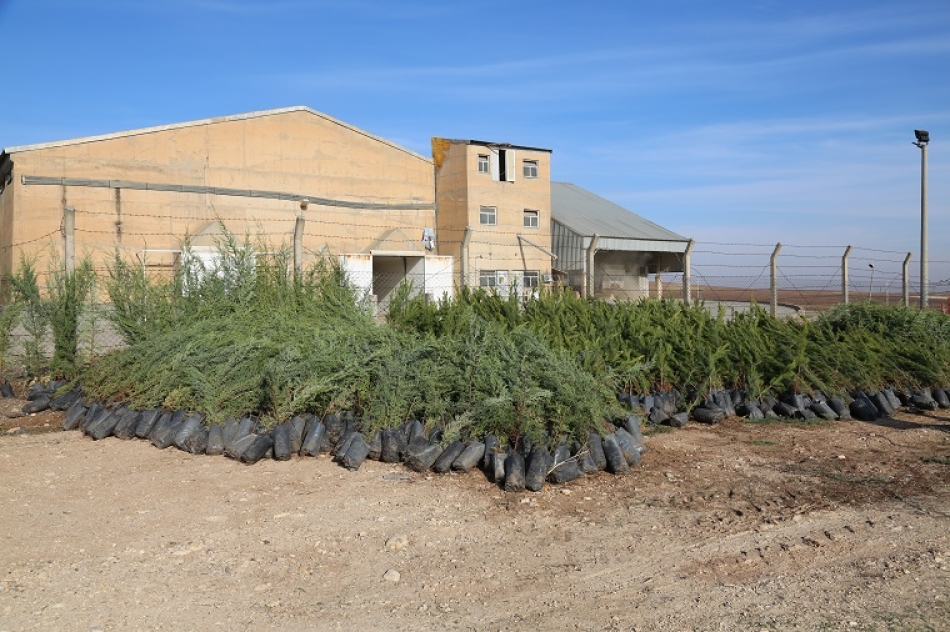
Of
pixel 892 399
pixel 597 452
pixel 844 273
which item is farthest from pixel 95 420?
pixel 844 273

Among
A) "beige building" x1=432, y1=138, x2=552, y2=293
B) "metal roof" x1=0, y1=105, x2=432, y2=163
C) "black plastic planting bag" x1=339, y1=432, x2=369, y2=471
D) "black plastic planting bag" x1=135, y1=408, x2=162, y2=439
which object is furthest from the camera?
"beige building" x1=432, y1=138, x2=552, y2=293

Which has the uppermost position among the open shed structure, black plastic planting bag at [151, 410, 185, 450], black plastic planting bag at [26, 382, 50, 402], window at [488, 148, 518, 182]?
window at [488, 148, 518, 182]

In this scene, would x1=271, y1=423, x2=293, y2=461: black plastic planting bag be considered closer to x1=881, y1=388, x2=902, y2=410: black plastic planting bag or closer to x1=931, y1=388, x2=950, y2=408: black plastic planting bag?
x1=881, y1=388, x2=902, y2=410: black plastic planting bag

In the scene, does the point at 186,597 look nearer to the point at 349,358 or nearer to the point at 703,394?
the point at 349,358

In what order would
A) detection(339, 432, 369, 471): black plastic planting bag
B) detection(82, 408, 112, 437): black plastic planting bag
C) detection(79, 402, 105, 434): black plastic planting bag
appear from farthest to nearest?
1. detection(79, 402, 105, 434): black plastic planting bag
2. detection(82, 408, 112, 437): black plastic planting bag
3. detection(339, 432, 369, 471): black plastic planting bag

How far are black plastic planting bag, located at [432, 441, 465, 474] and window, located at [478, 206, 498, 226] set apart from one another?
2352 centimetres

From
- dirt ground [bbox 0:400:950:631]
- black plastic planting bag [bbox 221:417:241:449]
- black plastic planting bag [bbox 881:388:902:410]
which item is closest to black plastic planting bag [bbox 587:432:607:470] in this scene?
dirt ground [bbox 0:400:950:631]

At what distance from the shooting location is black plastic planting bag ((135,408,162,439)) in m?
6.91

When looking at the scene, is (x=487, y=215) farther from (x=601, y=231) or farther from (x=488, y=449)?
(x=488, y=449)

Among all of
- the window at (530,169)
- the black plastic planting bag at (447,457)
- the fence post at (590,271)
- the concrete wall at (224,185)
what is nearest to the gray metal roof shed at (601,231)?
the window at (530,169)

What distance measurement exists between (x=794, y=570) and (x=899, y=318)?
7.80 m

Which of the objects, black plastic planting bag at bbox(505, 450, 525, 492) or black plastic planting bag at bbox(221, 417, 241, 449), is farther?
black plastic planting bag at bbox(221, 417, 241, 449)

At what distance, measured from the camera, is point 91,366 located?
8.48 metres

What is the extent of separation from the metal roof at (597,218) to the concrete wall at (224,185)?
792cm
